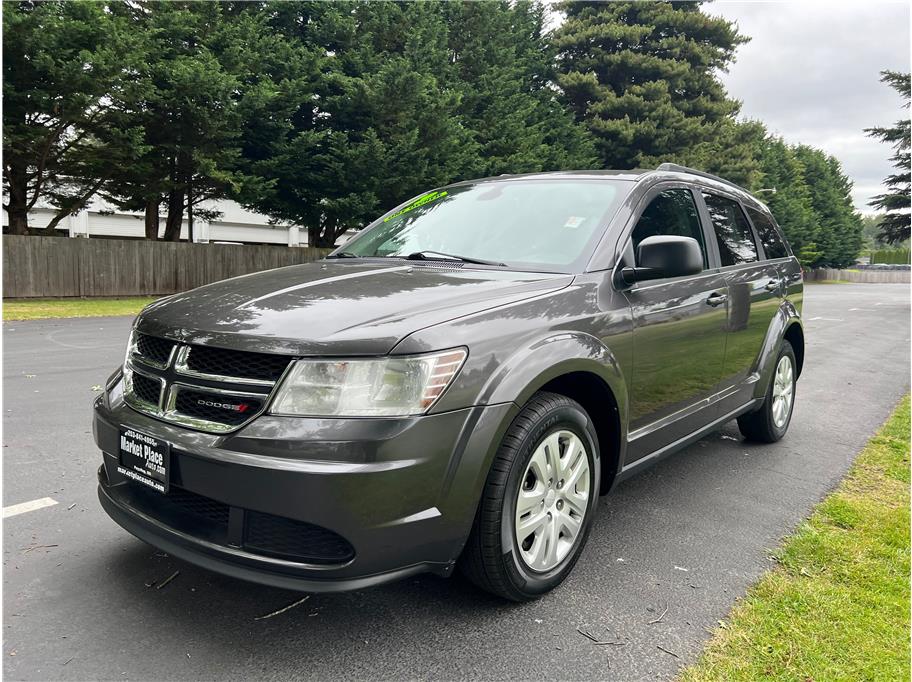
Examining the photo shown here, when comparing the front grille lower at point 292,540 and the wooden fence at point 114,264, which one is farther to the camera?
the wooden fence at point 114,264

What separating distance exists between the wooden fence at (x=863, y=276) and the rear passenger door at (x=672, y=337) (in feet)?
237

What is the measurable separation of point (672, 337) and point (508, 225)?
40.0 inches

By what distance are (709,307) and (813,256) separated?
63.9 m

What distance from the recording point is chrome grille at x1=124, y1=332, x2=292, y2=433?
2.29 metres

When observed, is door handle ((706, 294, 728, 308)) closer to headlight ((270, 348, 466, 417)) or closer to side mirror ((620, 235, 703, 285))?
side mirror ((620, 235, 703, 285))

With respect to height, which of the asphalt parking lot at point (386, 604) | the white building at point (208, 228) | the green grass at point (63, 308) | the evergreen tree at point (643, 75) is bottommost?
the green grass at point (63, 308)

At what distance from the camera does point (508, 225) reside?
3.61 meters

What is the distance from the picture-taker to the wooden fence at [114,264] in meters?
19.4

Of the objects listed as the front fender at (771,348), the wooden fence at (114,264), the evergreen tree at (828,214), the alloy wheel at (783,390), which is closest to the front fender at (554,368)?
the front fender at (771,348)

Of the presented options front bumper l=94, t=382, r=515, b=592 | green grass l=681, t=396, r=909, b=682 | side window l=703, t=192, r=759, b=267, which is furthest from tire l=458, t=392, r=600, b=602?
side window l=703, t=192, r=759, b=267

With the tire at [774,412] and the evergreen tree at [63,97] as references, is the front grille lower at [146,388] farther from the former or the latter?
the evergreen tree at [63,97]

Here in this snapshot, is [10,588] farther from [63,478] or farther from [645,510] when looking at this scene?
[645,510]

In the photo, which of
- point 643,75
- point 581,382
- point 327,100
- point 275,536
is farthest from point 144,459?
point 643,75

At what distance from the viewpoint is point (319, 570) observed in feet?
7.27
